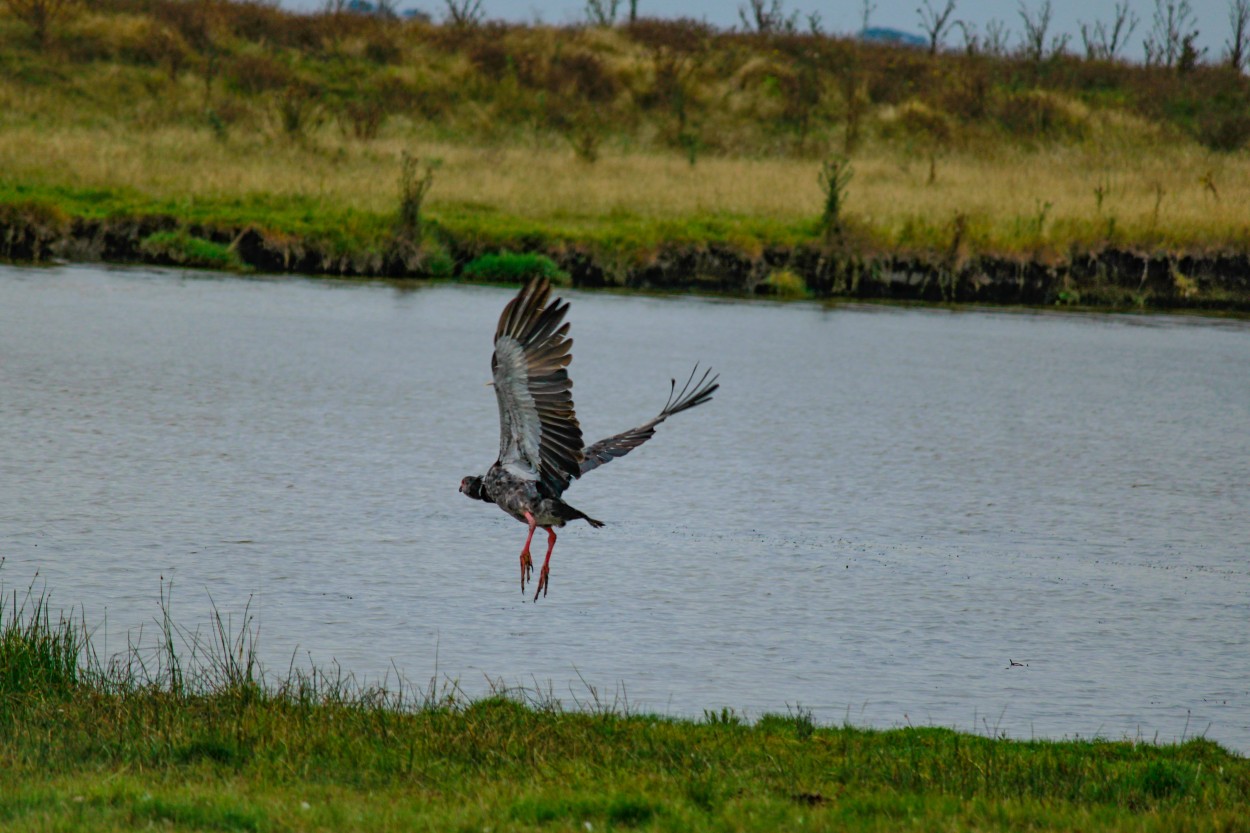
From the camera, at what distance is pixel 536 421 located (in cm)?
864

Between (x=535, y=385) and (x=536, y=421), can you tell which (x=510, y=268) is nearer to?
(x=536, y=421)

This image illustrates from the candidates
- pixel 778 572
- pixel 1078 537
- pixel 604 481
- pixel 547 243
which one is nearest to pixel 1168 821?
pixel 778 572

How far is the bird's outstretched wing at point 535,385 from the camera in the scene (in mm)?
8234

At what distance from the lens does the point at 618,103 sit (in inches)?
2025

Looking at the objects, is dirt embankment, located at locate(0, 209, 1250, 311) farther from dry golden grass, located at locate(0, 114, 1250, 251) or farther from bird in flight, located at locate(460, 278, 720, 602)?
bird in flight, located at locate(460, 278, 720, 602)

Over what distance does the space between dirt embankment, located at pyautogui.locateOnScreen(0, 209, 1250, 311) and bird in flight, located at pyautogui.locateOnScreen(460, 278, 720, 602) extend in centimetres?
2165

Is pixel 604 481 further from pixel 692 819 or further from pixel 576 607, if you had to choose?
pixel 692 819

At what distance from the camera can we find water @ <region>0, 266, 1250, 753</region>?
9.34 meters

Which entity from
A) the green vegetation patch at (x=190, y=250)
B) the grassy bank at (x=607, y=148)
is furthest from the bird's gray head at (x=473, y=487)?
the green vegetation patch at (x=190, y=250)

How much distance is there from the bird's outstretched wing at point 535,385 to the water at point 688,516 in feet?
4.15

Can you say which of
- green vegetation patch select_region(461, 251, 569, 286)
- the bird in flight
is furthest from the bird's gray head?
green vegetation patch select_region(461, 251, 569, 286)

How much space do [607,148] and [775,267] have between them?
14.2 metres

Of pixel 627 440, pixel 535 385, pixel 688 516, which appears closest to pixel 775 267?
pixel 688 516

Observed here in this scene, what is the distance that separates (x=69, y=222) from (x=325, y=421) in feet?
48.8
